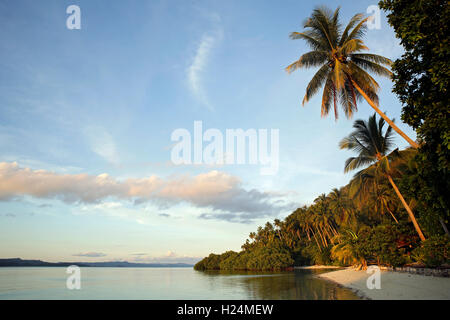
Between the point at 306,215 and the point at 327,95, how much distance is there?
57217 mm

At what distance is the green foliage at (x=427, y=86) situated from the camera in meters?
8.86

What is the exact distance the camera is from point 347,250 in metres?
31.9

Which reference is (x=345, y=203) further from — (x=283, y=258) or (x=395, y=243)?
(x=395, y=243)

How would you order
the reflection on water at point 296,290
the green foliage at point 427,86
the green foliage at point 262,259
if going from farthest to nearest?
the green foliage at point 262,259
the reflection on water at point 296,290
the green foliage at point 427,86

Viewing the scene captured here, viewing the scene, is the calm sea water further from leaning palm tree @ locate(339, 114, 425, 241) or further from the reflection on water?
leaning palm tree @ locate(339, 114, 425, 241)

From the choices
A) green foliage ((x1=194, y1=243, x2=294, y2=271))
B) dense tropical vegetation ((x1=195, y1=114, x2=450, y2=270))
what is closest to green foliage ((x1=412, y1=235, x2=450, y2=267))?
Result: dense tropical vegetation ((x1=195, y1=114, x2=450, y2=270))

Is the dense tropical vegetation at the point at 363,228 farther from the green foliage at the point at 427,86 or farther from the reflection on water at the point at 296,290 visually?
the reflection on water at the point at 296,290

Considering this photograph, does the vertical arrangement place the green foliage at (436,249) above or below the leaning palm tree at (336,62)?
below

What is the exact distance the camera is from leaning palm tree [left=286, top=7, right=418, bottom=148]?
1728 centimetres

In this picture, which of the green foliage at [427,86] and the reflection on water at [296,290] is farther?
the reflection on water at [296,290]

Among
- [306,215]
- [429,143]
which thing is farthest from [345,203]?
[429,143]

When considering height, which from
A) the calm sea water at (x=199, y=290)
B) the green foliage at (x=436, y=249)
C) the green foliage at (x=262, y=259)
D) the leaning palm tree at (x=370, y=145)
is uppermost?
the leaning palm tree at (x=370, y=145)

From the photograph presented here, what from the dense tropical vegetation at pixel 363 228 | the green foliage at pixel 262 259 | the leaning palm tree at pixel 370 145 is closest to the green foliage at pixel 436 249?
the dense tropical vegetation at pixel 363 228

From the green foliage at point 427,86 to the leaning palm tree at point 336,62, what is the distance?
20.3 feet
